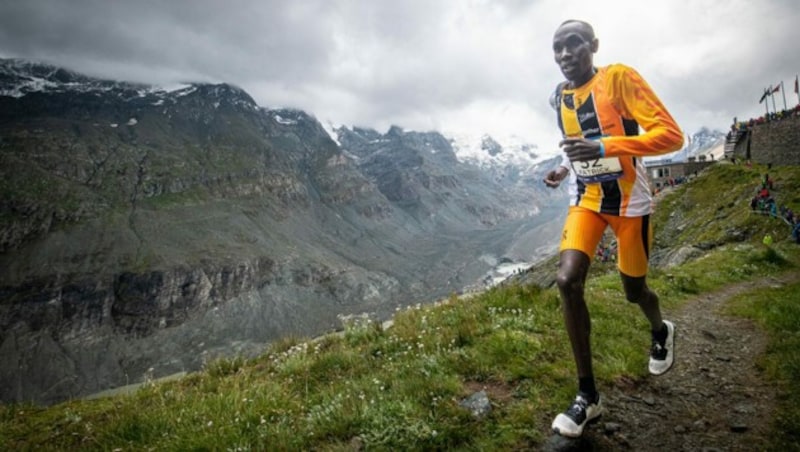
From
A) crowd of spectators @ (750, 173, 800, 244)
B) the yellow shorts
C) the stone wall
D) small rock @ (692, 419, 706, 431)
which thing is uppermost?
the stone wall

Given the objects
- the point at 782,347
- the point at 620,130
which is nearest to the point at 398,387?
the point at 620,130

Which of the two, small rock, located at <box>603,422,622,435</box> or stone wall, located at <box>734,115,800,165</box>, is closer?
small rock, located at <box>603,422,622,435</box>

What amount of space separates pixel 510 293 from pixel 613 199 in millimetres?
4546

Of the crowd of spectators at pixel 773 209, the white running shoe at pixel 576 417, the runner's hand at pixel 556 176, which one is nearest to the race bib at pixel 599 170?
the runner's hand at pixel 556 176

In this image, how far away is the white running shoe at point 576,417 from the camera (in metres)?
4.05

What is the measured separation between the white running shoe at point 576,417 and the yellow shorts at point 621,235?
1.71m

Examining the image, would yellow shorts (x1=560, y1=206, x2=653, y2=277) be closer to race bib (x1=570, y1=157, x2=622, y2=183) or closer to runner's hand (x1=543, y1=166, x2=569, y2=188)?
race bib (x1=570, y1=157, x2=622, y2=183)

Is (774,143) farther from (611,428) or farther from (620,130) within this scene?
(611,428)

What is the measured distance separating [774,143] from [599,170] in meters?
69.3

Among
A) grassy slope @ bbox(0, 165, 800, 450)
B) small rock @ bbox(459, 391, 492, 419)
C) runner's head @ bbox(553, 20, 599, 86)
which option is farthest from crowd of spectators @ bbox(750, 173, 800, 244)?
small rock @ bbox(459, 391, 492, 419)

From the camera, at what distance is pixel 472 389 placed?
5223 mm

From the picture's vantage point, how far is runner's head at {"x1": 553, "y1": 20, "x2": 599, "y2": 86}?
528 centimetres

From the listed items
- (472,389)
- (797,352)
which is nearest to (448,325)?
(472,389)

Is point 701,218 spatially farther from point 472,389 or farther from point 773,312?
point 472,389
